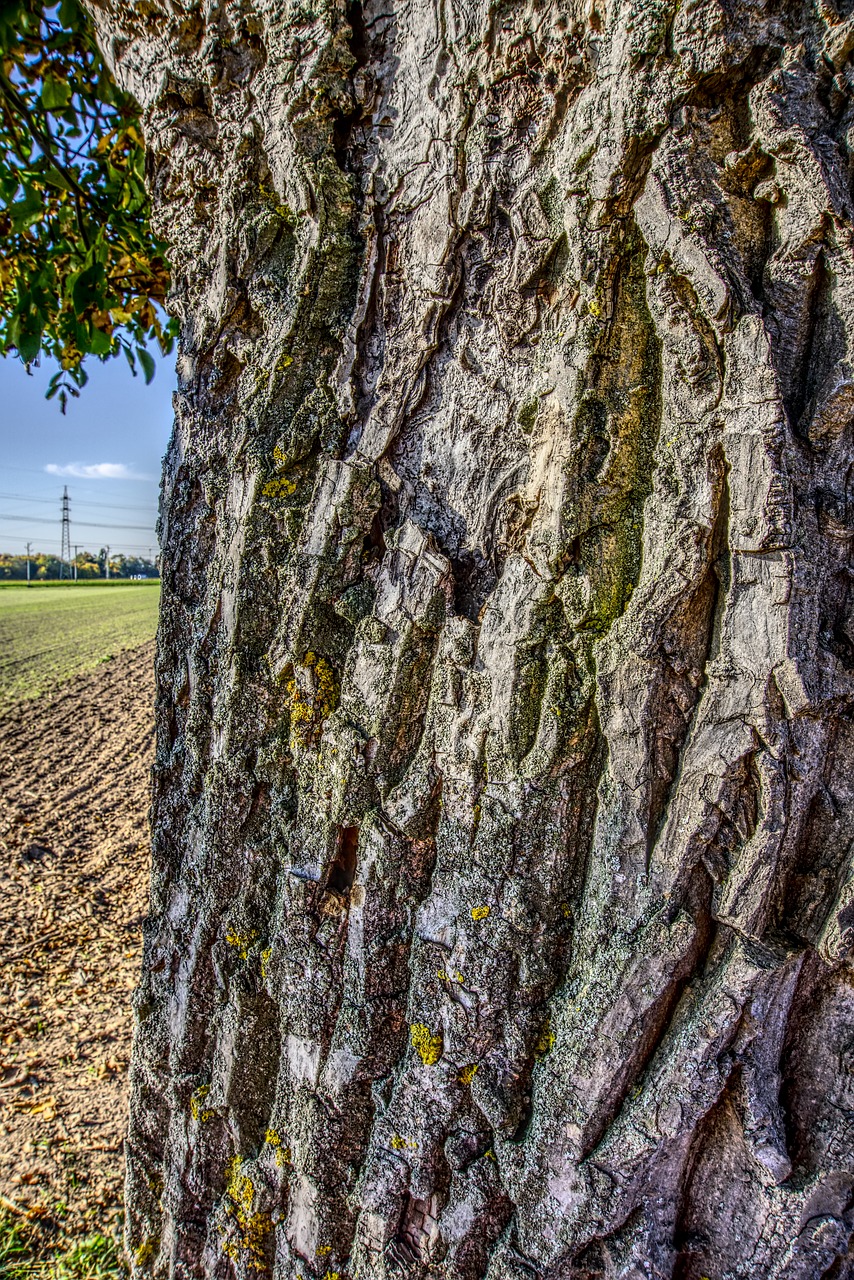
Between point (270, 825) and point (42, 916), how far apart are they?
329 cm

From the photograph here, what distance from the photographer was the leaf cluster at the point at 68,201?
8.50ft

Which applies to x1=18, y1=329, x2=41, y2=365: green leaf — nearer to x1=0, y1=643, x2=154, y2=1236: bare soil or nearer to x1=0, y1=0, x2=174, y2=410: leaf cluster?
x1=0, y1=0, x2=174, y2=410: leaf cluster

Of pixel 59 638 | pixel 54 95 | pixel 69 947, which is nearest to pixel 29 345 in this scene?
pixel 54 95

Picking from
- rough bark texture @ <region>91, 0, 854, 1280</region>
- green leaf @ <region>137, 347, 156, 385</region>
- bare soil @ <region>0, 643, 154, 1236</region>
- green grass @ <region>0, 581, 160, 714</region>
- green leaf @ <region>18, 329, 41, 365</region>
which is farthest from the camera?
green grass @ <region>0, 581, 160, 714</region>

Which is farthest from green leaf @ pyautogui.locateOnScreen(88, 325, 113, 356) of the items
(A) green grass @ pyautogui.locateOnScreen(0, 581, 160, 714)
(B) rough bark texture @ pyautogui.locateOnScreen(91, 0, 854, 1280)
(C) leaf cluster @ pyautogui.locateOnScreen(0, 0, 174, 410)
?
(A) green grass @ pyautogui.locateOnScreen(0, 581, 160, 714)

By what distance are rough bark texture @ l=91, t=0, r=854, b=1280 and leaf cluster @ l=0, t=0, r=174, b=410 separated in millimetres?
1251

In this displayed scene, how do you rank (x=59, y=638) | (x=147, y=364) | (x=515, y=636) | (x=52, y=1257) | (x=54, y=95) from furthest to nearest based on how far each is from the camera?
(x=59, y=638), (x=147, y=364), (x=54, y=95), (x=52, y=1257), (x=515, y=636)

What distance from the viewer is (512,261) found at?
1.25 metres

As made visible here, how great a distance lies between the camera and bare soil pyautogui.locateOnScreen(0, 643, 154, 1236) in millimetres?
2361

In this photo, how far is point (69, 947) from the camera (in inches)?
146

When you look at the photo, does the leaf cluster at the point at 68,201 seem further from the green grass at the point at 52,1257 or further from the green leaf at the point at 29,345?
the green grass at the point at 52,1257

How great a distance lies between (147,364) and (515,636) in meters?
2.88

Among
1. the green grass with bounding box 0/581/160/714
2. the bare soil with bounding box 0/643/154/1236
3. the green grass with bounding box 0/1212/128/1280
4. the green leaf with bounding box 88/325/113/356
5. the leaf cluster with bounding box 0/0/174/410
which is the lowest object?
the green grass with bounding box 0/1212/128/1280

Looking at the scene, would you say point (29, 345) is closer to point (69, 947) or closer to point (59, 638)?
point (69, 947)
